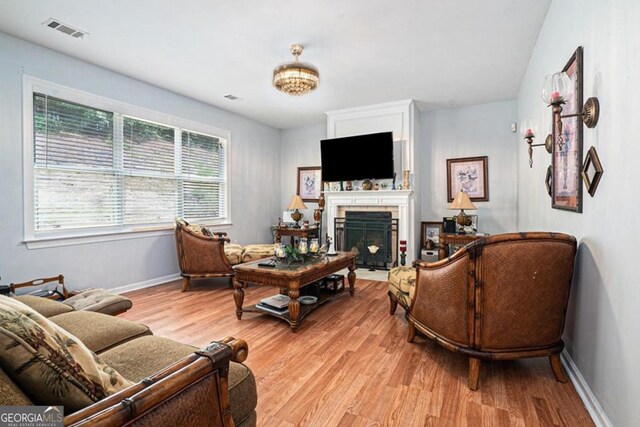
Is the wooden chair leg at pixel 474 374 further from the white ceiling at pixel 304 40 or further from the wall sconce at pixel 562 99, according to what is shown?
the white ceiling at pixel 304 40

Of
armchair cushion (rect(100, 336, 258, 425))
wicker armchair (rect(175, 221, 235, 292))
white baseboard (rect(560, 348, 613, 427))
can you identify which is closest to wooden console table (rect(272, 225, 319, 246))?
wicker armchair (rect(175, 221, 235, 292))

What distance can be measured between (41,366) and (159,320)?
102 inches

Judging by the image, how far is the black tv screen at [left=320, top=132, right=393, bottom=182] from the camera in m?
5.18

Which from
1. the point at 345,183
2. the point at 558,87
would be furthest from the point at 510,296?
the point at 345,183

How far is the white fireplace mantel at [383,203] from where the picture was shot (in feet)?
16.7

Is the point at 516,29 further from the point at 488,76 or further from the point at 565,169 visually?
the point at 565,169

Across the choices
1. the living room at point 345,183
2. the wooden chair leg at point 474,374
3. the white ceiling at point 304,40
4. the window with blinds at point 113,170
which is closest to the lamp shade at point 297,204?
the living room at point 345,183

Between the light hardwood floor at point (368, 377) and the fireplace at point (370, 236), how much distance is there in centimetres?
213

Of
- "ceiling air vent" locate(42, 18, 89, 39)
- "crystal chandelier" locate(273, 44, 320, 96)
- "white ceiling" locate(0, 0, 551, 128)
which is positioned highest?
"white ceiling" locate(0, 0, 551, 128)

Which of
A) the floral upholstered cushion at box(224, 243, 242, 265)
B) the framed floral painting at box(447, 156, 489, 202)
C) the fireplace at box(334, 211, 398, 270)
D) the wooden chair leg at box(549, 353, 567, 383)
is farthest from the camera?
the fireplace at box(334, 211, 398, 270)

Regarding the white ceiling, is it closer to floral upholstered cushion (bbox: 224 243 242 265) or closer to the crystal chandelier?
the crystal chandelier

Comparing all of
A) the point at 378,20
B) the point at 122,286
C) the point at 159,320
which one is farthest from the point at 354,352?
the point at 122,286

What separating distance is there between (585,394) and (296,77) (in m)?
3.19

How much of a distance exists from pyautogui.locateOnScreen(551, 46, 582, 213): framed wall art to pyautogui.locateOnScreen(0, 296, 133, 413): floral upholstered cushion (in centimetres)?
249
